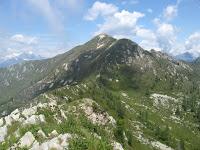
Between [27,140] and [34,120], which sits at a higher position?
[27,140]

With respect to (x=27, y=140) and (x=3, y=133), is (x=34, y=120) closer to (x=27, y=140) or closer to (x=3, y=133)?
(x=3, y=133)

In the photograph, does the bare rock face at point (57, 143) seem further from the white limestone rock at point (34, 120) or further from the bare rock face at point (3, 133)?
the white limestone rock at point (34, 120)

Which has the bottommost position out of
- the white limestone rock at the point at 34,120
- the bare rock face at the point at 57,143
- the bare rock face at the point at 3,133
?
the bare rock face at the point at 3,133

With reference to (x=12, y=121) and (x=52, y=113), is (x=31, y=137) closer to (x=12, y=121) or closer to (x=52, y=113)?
(x=12, y=121)

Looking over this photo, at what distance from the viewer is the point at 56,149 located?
69.9 m

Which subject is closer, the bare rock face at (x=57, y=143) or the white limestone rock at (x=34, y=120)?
the bare rock face at (x=57, y=143)

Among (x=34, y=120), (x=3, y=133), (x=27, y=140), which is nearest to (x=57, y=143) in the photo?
(x=27, y=140)

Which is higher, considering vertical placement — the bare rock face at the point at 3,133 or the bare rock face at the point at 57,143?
the bare rock face at the point at 57,143

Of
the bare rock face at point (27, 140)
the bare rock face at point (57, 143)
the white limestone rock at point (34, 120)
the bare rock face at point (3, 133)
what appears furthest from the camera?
the white limestone rock at point (34, 120)

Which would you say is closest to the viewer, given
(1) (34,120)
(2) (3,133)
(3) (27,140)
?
(3) (27,140)

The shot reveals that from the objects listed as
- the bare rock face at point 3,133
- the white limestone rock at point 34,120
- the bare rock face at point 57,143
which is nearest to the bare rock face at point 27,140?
the bare rock face at point 57,143

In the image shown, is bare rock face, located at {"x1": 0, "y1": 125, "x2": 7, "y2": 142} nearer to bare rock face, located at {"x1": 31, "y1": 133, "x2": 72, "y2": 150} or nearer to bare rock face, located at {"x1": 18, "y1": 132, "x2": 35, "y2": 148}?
bare rock face, located at {"x1": 18, "y1": 132, "x2": 35, "y2": 148}

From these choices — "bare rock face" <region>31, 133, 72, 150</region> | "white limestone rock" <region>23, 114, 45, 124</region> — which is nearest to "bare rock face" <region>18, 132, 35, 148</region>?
"bare rock face" <region>31, 133, 72, 150</region>

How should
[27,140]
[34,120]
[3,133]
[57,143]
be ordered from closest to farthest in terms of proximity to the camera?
[57,143] < [27,140] < [3,133] < [34,120]
